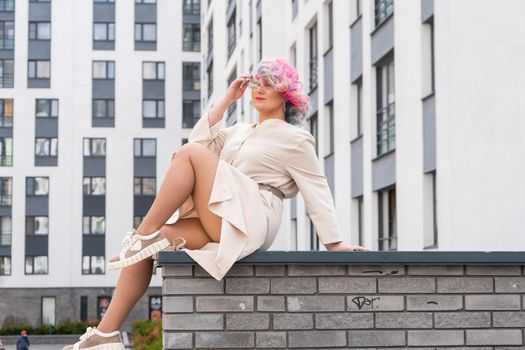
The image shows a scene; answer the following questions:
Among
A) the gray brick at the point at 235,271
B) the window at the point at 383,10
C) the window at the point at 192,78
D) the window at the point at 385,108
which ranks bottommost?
the gray brick at the point at 235,271

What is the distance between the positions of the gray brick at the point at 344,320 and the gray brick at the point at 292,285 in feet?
0.59

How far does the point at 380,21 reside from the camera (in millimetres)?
23422

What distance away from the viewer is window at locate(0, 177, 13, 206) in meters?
67.2

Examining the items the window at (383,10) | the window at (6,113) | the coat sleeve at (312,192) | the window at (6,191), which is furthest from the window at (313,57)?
the window at (6,113)

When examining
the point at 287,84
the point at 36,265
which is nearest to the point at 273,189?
the point at 287,84

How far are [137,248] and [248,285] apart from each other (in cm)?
71

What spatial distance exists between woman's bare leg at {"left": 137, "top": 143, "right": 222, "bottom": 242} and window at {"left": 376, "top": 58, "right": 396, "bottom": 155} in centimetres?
1629

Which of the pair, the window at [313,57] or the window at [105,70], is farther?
the window at [105,70]

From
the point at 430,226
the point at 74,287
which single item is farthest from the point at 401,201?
the point at 74,287

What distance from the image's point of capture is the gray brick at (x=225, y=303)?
21.2 feet

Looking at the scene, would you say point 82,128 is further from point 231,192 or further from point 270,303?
point 231,192

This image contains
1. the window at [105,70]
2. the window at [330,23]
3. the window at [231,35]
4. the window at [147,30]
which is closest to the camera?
the window at [330,23]

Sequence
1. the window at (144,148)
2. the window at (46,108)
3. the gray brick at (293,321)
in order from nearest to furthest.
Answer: the gray brick at (293,321), the window at (46,108), the window at (144,148)

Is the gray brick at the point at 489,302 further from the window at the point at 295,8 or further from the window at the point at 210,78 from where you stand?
the window at the point at 210,78
